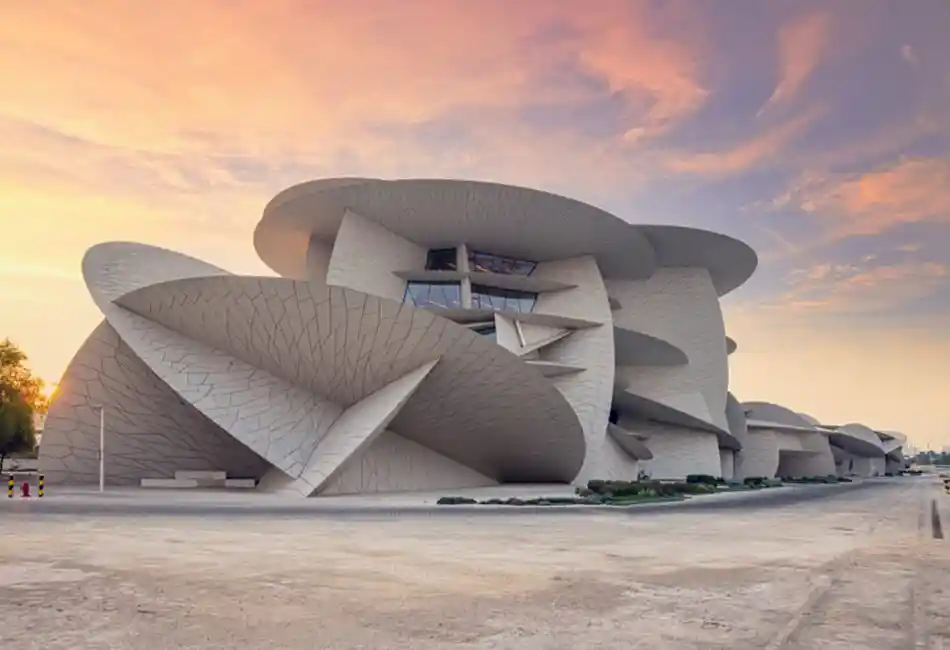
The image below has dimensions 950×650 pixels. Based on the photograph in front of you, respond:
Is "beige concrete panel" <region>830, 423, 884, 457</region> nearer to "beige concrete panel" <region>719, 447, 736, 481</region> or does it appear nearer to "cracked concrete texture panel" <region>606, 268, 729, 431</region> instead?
"beige concrete panel" <region>719, 447, 736, 481</region>

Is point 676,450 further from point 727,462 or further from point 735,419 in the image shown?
point 735,419

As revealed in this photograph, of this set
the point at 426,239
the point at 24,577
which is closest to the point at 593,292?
the point at 426,239

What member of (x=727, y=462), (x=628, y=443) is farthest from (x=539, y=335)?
(x=727, y=462)

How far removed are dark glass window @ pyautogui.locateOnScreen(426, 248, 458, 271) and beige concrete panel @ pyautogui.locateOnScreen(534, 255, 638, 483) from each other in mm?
4690

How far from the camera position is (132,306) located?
78.8 ft

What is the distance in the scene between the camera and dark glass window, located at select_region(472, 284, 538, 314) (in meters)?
38.1

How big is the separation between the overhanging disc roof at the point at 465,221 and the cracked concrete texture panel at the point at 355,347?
392 inches

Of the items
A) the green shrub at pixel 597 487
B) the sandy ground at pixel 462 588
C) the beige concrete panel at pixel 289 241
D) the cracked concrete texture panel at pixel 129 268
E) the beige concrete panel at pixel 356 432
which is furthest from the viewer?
the beige concrete panel at pixel 289 241

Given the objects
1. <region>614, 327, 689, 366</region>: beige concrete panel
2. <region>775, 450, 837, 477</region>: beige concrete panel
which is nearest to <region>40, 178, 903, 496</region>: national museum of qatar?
<region>614, 327, 689, 366</region>: beige concrete panel

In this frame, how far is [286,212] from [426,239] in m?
6.54

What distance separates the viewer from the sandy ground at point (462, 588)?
6.34m

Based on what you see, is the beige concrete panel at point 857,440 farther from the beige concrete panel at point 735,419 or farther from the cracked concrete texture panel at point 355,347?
the cracked concrete texture panel at point 355,347

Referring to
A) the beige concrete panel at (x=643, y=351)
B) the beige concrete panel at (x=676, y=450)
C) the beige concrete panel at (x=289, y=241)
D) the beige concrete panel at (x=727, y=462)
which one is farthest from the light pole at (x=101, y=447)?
the beige concrete panel at (x=727, y=462)

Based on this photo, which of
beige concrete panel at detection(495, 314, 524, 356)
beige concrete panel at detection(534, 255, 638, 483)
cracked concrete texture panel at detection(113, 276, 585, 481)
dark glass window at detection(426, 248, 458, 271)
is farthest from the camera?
dark glass window at detection(426, 248, 458, 271)
